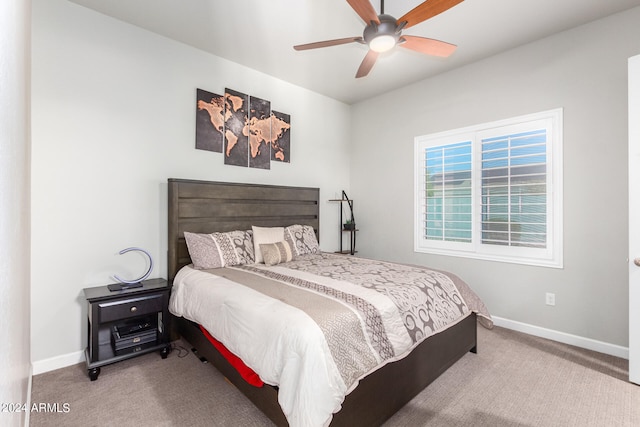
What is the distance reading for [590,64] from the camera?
9.04 ft

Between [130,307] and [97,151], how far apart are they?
4.57 feet

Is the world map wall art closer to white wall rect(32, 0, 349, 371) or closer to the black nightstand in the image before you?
white wall rect(32, 0, 349, 371)

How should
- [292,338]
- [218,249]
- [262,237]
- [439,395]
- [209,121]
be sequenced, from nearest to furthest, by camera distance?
[292,338], [439,395], [218,249], [262,237], [209,121]

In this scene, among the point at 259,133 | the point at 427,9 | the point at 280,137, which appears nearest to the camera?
the point at 427,9

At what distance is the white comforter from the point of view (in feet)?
4.45

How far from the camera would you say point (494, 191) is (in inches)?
132

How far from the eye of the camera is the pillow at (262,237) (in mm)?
3074

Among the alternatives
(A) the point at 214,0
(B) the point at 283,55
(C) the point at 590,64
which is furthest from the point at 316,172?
(C) the point at 590,64

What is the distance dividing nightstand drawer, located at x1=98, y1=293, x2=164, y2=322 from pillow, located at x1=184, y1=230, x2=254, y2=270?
0.44m

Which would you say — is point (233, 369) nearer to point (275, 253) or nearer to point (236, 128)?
point (275, 253)

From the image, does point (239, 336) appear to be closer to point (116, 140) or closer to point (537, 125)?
point (116, 140)

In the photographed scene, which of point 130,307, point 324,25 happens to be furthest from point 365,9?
point 130,307

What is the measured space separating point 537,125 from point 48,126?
176 inches

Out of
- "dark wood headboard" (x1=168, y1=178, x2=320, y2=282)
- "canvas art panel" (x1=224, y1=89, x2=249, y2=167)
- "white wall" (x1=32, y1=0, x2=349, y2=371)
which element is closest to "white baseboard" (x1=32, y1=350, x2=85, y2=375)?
"white wall" (x1=32, y1=0, x2=349, y2=371)
